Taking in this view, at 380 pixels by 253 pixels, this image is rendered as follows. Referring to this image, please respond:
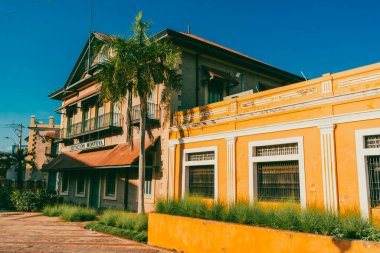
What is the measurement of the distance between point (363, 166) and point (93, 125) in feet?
58.2

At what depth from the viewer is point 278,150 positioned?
40.5 feet

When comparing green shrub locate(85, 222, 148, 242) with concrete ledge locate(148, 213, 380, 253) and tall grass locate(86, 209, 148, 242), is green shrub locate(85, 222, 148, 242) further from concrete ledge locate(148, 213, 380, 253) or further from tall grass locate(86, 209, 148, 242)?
concrete ledge locate(148, 213, 380, 253)

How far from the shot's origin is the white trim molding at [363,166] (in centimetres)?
968

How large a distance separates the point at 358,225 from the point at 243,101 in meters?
7.66

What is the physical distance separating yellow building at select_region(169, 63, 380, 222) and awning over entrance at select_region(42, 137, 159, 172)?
2117 mm

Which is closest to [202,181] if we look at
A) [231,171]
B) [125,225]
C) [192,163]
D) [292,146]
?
[192,163]

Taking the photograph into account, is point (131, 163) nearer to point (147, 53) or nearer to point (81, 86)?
point (147, 53)

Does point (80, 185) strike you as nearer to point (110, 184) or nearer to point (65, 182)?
point (65, 182)

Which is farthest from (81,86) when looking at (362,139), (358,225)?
(358,225)

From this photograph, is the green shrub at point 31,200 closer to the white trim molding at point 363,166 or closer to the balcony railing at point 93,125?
the balcony railing at point 93,125

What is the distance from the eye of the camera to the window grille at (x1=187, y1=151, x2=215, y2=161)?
48.7 feet

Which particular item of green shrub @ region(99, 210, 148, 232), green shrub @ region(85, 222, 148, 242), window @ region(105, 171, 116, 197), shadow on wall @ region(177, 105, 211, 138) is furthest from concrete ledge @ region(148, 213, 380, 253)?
window @ region(105, 171, 116, 197)

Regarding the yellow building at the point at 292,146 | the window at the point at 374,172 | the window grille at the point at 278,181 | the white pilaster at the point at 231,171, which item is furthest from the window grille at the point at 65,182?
the window at the point at 374,172

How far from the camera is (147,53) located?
14.2 m
